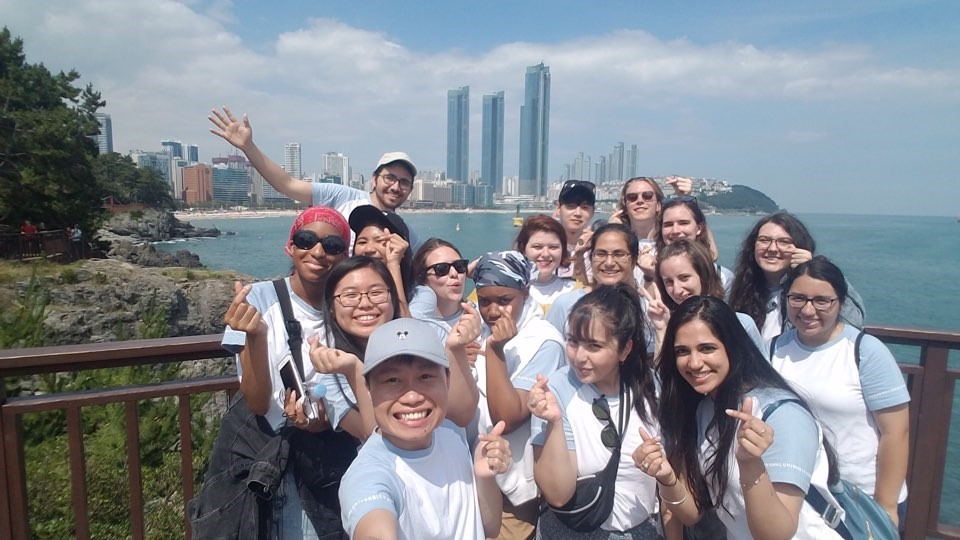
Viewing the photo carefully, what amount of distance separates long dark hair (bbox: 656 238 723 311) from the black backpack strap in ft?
5.95

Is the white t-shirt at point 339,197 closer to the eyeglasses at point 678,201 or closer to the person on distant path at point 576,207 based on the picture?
the person on distant path at point 576,207

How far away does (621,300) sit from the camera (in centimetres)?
231

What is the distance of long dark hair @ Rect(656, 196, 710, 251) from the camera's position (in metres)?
3.68

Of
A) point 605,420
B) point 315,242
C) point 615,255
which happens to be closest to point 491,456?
point 605,420

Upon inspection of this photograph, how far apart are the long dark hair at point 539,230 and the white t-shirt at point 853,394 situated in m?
1.51

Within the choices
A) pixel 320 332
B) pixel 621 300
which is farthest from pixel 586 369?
pixel 320 332

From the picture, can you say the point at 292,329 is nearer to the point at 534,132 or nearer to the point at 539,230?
the point at 539,230

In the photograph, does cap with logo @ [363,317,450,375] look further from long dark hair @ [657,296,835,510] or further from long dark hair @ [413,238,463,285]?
long dark hair @ [413,238,463,285]

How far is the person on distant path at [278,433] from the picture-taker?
2.09 m

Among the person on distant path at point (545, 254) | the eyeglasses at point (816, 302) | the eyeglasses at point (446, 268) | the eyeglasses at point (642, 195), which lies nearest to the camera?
the eyeglasses at point (816, 302)

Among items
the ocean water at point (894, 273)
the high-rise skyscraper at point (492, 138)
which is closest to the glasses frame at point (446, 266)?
the ocean water at point (894, 273)

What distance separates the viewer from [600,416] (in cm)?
217

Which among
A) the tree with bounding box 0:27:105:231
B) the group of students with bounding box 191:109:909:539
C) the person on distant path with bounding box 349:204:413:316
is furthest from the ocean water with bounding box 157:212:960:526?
the tree with bounding box 0:27:105:231

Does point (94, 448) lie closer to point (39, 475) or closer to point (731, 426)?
point (39, 475)
